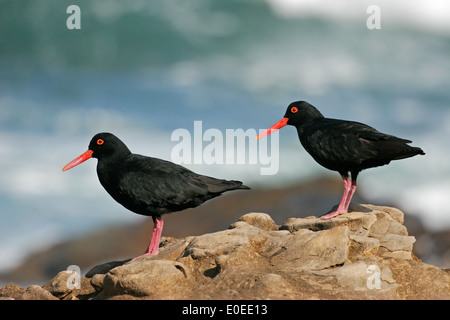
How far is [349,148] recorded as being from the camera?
10.9m

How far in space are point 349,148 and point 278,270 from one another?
3339mm

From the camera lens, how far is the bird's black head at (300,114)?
1195cm

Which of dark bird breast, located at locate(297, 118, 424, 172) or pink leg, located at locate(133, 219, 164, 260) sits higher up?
dark bird breast, located at locate(297, 118, 424, 172)

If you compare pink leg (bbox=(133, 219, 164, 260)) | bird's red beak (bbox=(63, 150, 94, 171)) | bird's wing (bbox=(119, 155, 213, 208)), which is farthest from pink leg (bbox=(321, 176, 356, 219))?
bird's red beak (bbox=(63, 150, 94, 171))

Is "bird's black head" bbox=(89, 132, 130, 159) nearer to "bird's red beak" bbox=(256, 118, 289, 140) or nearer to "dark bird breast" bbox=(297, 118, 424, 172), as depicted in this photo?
"bird's red beak" bbox=(256, 118, 289, 140)

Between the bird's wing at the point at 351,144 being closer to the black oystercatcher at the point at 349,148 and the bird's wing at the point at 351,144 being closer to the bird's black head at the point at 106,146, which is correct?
Answer: the black oystercatcher at the point at 349,148

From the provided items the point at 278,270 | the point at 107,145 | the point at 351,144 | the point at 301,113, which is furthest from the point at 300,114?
the point at 278,270

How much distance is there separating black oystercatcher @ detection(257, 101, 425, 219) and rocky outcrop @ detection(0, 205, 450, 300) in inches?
41.2

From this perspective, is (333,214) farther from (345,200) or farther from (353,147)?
(353,147)

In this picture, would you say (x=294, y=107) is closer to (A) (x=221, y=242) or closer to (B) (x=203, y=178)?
(B) (x=203, y=178)

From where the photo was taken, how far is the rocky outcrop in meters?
8.20

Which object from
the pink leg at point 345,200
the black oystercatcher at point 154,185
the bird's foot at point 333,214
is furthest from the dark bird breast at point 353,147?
the black oystercatcher at point 154,185
